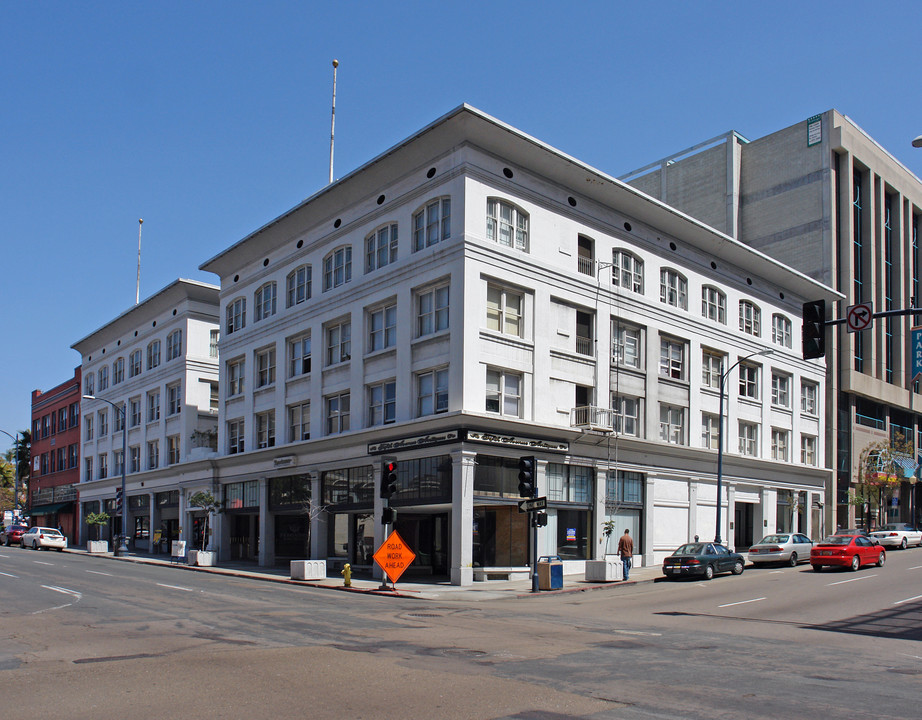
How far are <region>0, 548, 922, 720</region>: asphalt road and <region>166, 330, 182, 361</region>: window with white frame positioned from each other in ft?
109

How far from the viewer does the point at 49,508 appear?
7638cm

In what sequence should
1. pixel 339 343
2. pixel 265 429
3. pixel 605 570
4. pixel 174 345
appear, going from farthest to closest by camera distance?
1. pixel 174 345
2. pixel 265 429
3. pixel 339 343
4. pixel 605 570

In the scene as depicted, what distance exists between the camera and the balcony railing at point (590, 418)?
35.6 metres

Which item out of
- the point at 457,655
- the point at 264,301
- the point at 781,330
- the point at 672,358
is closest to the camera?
the point at 457,655

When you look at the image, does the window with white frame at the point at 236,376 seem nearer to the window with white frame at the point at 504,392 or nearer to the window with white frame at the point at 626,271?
the window with white frame at the point at 504,392

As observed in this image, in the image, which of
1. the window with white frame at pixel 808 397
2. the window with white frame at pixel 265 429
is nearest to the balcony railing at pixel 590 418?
the window with white frame at pixel 265 429

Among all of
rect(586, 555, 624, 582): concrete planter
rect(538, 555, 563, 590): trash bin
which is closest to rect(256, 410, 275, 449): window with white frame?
rect(586, 555, 624, 582): concrete planter

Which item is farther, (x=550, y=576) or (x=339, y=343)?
(x=339, y=343)

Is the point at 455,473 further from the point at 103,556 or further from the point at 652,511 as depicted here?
the point at 103,556

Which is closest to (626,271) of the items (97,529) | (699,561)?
(699,561)

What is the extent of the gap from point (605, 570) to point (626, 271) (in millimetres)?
14855

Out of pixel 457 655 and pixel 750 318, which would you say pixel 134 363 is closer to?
pixel 750 318

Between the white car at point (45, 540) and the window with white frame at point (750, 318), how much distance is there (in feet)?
155

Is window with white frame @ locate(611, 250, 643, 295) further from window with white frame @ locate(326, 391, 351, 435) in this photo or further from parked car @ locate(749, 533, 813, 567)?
Result: window with white frame @ locate(326, 391, 351, 435)
